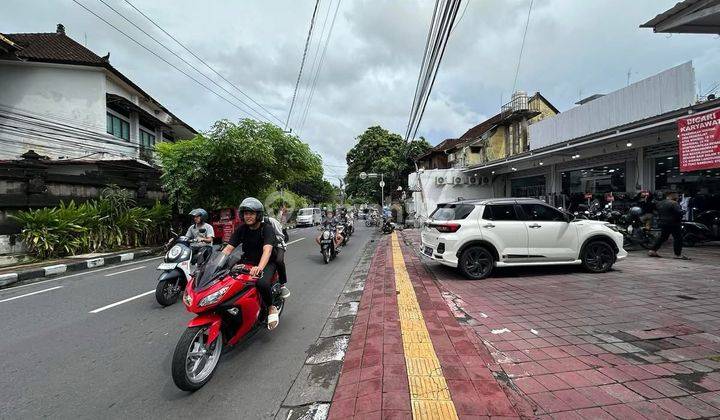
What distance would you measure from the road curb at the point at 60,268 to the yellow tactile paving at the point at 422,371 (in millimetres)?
9302

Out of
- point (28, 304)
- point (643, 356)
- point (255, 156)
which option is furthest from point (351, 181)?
point (643, 356)

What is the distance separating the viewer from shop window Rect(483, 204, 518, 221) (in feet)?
23.4

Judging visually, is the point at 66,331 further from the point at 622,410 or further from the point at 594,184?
the point at 594,184

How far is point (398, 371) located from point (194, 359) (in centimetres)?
180

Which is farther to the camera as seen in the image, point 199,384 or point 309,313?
point 309,313

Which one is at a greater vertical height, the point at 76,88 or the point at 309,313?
the point at 76,88

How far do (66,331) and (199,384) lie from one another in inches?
114

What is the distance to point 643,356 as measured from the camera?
324 cm

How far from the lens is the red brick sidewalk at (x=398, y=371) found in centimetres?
252

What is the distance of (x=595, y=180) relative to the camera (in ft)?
45.9

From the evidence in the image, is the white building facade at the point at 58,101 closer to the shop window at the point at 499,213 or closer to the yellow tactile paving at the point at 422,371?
the shop window at the point at 499,213

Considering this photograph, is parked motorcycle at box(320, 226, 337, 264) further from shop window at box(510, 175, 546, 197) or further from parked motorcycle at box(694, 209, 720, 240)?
shop window at box(510, 175, 546, 197)

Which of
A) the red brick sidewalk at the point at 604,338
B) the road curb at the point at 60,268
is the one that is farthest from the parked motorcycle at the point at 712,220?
the road curb at the point at 60,268

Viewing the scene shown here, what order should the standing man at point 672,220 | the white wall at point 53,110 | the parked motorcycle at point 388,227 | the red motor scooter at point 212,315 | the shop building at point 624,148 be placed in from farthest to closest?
1. the parked motorcycle at point 388,227
2. the white wall at point 53,110
3. the shop building at point 624,148
4. the standing man at point 672,220
5. the red motor scooter at point 212,315
